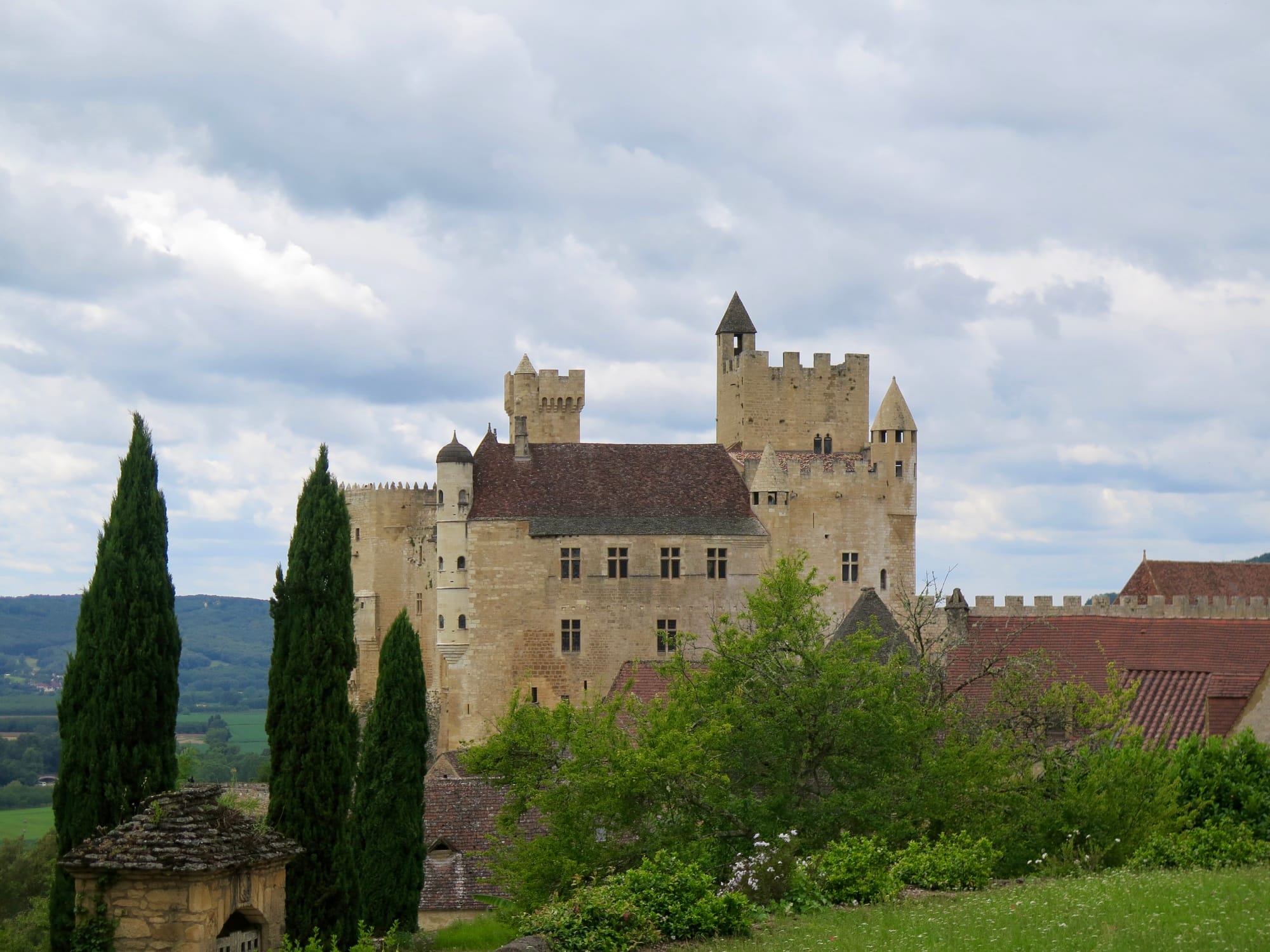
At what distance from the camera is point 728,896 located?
650 inches

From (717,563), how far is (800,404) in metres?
9.16

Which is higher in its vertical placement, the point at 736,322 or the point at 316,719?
the point at 736,322

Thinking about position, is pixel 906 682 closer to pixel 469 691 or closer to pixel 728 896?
pixel 728 896

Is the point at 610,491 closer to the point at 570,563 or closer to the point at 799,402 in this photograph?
the point at 570,563

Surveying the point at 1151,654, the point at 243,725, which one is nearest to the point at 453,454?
the point at 1151,654

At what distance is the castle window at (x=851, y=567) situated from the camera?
192ft

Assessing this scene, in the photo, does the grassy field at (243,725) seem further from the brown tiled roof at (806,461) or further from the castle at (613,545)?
the brown tiled roof at (806,461)

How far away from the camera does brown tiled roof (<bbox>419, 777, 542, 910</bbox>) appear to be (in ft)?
130

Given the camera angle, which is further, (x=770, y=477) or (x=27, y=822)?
(x=27, y=822)

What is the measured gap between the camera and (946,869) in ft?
63.4

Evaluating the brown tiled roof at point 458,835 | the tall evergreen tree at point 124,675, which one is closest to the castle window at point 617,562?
the brown tiled roof at point 458,835

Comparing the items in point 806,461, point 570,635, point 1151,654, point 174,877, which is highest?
point 806,461

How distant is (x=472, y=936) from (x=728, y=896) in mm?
21023

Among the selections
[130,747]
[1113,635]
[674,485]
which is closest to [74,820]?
[130,747]
